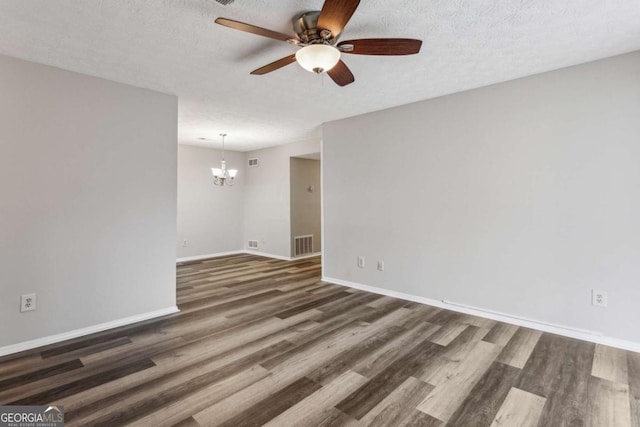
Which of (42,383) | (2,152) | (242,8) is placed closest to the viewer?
(242,8)

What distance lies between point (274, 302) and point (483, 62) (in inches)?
131

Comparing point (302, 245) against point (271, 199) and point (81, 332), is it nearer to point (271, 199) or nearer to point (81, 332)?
point (271, 199)

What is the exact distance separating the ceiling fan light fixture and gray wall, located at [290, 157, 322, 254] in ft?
14.6

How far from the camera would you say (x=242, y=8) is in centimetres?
189

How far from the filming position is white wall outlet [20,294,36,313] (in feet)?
8.32

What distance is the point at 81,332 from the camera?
280 cm

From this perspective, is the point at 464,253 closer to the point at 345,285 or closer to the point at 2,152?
the point at 345,285

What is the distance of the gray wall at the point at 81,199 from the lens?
2.51m

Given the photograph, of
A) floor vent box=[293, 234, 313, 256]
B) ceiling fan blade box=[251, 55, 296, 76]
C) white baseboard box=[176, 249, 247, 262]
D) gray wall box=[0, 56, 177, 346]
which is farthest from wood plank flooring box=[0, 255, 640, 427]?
white baseboard box=[176, 249, 247, 262]

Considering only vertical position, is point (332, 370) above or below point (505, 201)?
below

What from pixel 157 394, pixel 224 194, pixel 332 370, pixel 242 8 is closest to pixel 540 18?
pixel 242 8

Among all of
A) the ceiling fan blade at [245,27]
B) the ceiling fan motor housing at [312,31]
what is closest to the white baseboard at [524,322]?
the ceiling fan motor housing at [312,31]

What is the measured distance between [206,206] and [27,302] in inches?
164

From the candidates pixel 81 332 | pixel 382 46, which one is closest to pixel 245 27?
pixel 382 46
